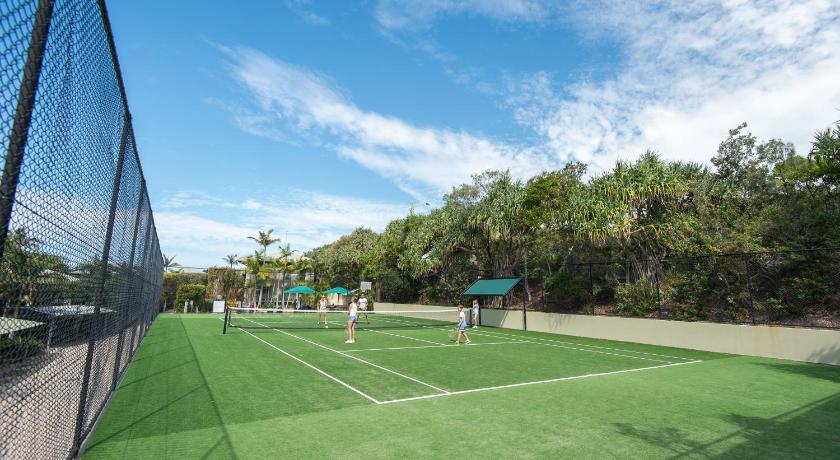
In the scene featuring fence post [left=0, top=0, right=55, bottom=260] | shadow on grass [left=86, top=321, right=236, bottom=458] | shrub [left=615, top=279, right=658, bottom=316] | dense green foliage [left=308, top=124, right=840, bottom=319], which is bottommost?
shadow on grass [left=86, top=321, right=236, bottom=458]

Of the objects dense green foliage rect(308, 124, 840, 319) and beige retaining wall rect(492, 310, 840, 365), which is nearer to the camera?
beige retaining wall rect(492, 310, 840, 365)

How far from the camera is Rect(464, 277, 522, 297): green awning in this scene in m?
23.5

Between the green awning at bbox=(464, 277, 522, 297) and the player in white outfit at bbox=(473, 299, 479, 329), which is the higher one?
the green awning at bbox=(464, 277, 522, 297)

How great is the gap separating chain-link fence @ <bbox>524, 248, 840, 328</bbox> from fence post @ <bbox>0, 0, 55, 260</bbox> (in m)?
18.2

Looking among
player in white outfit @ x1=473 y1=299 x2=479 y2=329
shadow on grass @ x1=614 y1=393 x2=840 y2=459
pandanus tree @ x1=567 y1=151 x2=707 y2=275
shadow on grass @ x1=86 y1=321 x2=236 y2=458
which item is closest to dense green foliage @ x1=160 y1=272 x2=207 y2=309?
player in white outfit @ x1=473 y1=299 x2=479 y2=329

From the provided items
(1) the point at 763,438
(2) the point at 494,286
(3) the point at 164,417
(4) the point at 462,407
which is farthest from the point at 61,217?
(2) the point at 494,286

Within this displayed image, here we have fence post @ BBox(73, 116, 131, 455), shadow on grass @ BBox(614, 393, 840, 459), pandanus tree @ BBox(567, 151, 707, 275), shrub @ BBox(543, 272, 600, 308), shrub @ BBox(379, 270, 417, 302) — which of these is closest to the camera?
fence post @ BBox(73, 116, 131, 455)

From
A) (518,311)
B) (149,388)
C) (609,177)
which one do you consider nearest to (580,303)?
(518,311)

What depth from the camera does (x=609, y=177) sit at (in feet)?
71.2

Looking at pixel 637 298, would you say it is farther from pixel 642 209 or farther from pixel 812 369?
pixel 812 369

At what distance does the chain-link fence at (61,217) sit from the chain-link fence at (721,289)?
18.1 metres

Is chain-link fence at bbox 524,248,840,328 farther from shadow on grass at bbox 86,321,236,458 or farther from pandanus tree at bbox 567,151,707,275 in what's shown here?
shadow on grass at bbox 86,321,236,458

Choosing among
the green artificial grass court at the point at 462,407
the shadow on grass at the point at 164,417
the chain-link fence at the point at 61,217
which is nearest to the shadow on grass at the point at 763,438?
the green artificial grass court at the point at 462,407

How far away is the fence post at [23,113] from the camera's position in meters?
2.04
